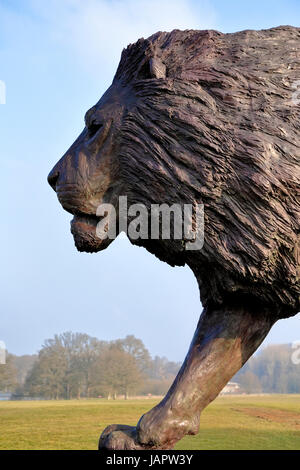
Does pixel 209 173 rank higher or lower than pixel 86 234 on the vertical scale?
higher

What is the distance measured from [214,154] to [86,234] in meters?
0.73

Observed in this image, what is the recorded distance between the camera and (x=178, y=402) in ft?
6.85

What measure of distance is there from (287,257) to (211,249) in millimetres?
312

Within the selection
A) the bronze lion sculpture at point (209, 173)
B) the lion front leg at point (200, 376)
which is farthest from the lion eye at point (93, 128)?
the lion front leg at point (200, 376)

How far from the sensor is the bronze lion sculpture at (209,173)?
6.08 feet

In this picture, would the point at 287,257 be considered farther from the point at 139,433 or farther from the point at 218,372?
the point at 139,433

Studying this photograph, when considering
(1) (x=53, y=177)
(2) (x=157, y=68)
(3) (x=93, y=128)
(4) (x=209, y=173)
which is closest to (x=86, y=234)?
(1) (x=53, y=177)

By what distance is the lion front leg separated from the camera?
2.05 meters

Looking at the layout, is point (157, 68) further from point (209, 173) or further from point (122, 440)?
point (122, 440)

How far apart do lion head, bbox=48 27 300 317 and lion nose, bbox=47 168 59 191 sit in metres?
0.07

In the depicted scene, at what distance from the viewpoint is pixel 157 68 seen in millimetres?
2031

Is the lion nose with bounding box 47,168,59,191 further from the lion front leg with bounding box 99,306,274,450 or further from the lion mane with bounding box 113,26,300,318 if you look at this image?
the lion front leg with bounding box 99,306,274,450

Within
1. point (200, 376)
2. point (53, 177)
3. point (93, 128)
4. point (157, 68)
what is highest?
point (157, 68)
